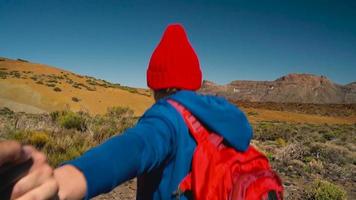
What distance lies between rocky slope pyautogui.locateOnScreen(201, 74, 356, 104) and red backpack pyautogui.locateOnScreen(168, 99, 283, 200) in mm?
176151

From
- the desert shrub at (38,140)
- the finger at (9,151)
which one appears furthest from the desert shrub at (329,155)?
the finger at (9,151)

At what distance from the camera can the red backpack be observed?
1693mm

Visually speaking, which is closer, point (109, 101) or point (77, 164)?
point (77, 164)

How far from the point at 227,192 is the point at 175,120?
396 mm

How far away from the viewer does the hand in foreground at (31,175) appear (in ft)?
2.31

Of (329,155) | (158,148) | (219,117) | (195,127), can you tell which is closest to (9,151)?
(158,148)

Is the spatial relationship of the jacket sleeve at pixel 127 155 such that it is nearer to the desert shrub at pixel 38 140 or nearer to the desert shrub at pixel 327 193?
the desert shrub at pixel 327 193

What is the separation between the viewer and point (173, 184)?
1.78m

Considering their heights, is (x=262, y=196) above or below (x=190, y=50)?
below

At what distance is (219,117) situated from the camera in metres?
1.83

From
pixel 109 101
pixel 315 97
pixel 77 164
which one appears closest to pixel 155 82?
pixel 77 164

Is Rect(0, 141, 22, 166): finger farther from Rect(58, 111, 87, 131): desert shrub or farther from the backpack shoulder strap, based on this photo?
Rect(58, 111, 87, 131): desert shrub

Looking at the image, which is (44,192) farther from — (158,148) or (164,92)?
(164,92)

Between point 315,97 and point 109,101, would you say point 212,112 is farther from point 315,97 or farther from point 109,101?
point 315,97
